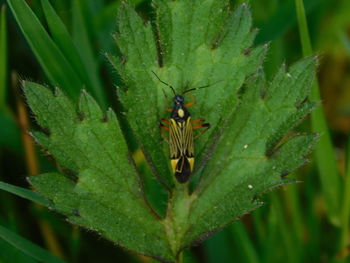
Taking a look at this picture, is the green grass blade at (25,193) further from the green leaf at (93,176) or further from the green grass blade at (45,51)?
the green grass blade at (45,51)

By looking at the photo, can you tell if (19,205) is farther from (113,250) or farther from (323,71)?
(323,71)

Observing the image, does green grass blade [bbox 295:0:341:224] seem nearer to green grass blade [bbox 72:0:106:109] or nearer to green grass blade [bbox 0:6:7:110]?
green grass blade [bbox 72:0:106:109]

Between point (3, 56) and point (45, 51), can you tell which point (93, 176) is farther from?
point (3, 56)

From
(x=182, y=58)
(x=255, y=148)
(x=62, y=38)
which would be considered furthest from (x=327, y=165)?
(x=62, y=38)

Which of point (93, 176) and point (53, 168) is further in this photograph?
point (53, 168)

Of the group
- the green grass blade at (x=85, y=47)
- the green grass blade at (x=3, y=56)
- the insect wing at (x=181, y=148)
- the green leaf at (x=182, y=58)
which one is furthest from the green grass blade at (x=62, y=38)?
the insect wing at (x=181, y=148)

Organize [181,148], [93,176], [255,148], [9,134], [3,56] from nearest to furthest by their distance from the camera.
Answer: [93,176] → [255,148] → [181,148] → [3,56] → [9,134]
